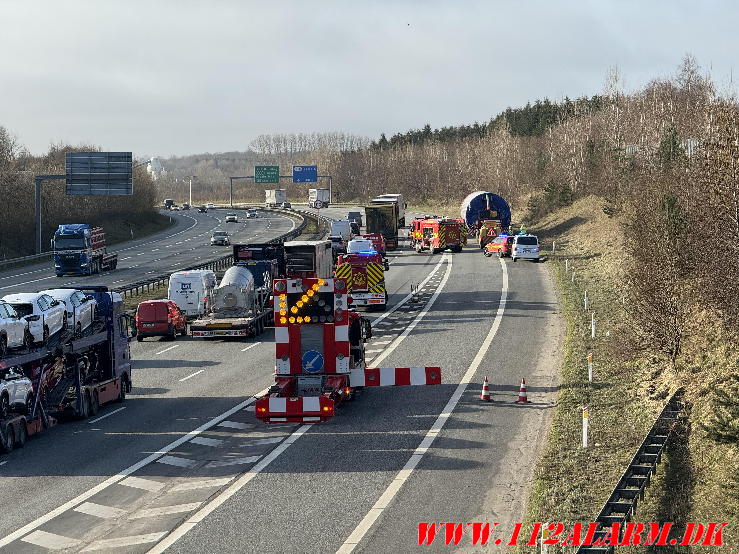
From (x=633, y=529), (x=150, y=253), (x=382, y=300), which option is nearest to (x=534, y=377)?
(x=633, y=529)

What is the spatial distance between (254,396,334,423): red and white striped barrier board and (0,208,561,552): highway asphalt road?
0.40m

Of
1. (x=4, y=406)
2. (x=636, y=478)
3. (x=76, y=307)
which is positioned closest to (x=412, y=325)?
(x=76, y=307)

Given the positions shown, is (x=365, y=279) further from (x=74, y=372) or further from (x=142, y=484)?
(x=142, y=484)

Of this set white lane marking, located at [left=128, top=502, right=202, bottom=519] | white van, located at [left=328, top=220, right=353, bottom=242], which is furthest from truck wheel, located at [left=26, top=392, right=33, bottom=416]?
white van, located at [left=328, top=220, right=353, bottom=242]

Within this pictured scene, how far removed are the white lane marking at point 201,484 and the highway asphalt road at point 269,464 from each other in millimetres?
44

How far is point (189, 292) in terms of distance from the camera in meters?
45.0

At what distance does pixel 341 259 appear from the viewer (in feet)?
154

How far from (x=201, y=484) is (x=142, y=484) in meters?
1.17

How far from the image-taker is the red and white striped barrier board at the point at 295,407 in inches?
942

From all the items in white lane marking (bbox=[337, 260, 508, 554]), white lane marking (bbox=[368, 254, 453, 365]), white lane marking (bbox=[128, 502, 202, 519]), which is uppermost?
white lane marking (bbox=[368, 254, 453, 365])

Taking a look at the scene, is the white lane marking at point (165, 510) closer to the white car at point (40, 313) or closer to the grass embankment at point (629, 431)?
the grass embankment at point (629, 431)

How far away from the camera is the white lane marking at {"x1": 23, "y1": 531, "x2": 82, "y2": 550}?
15883 millimetres

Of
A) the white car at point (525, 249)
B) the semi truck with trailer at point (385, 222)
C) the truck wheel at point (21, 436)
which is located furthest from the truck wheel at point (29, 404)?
the semi truck with trailer at point (385, 222)

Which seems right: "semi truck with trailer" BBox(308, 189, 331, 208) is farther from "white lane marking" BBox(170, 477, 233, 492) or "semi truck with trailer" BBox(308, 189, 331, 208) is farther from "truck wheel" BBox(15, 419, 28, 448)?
"white lane marking" BBox(170, 477, 233, 492)
